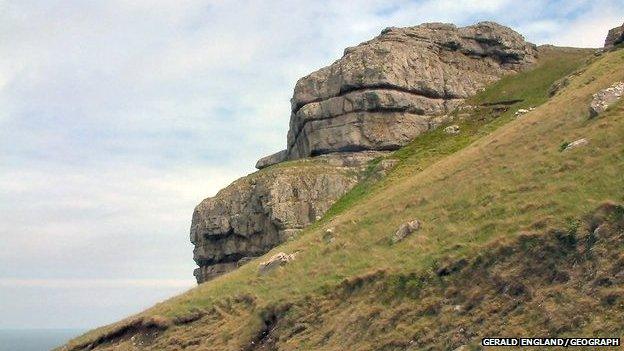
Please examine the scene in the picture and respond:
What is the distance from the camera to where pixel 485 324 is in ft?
84.3

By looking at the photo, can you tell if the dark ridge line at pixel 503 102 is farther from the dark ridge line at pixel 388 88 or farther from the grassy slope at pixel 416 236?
the grassy slope at pixel 416 236

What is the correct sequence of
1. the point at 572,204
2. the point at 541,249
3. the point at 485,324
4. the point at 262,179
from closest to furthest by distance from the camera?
1. the point at 485,324
2. the point at 541,249
3. the point at 572,204
4. the point at 262,179

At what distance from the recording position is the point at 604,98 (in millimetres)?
39969

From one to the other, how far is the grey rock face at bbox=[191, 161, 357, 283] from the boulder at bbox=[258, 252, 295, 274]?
19.1 meters

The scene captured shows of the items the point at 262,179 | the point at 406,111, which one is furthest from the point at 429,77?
the point at 262,179

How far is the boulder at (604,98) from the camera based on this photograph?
39.3 m

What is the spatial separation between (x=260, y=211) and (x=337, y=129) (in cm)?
1260

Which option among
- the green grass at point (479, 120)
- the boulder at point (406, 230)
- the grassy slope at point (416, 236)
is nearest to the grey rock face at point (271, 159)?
the green grass at point (479, 120)

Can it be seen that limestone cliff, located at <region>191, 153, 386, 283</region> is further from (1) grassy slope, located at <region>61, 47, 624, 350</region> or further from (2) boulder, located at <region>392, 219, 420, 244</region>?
(2) boulder, located at <region>392, 219, 420, 244</region>

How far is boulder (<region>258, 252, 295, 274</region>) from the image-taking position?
144 ft

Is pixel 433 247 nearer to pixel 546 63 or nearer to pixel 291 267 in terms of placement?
pixel 291 267

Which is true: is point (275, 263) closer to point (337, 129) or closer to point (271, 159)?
point (337, 129)

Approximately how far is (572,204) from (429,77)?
48729 mm

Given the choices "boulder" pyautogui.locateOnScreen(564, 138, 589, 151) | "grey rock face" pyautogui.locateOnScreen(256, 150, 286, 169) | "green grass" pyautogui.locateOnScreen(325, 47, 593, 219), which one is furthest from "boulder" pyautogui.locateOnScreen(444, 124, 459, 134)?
"boulder" pyautogui.locateOnScreen(564, 138, 589, 151)
